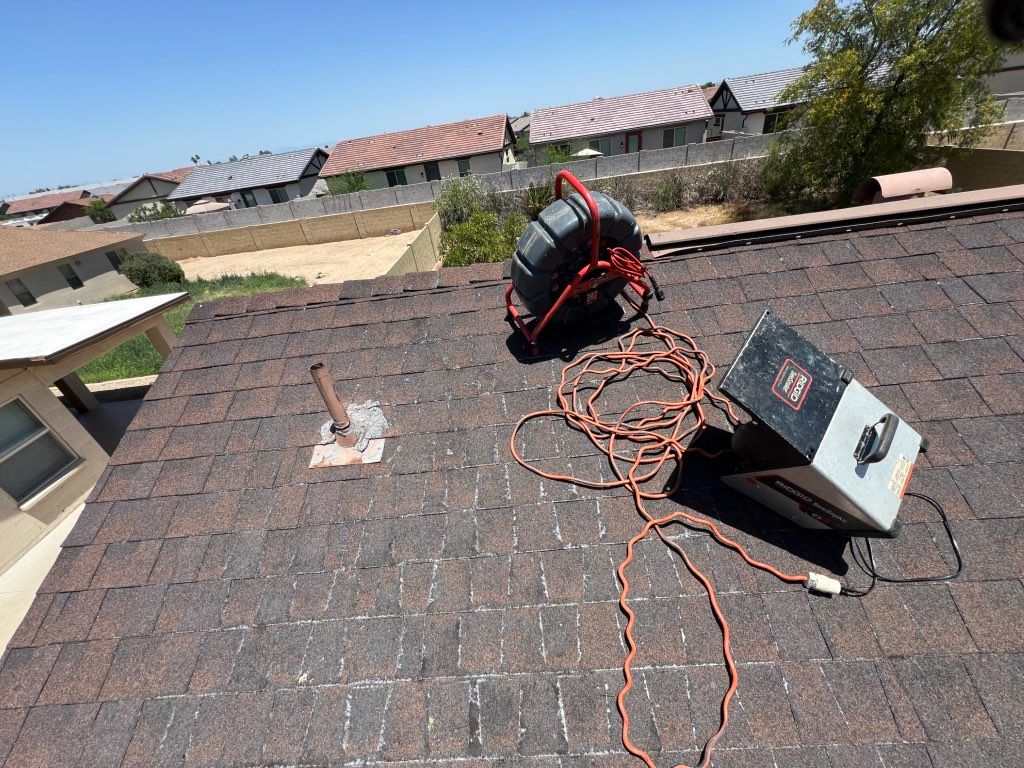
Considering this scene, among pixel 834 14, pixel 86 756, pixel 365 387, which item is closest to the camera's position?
pixel 86 756

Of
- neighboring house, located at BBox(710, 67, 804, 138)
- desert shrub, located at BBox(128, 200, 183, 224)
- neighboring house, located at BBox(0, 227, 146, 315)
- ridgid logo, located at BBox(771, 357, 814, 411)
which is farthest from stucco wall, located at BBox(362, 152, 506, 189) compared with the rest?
ridgid logo, located at BBox(771, 357, 814, 411)

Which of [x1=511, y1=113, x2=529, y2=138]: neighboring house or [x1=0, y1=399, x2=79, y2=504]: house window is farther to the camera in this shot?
[x1=511, y1=113, x2=529, y2=138]: neighboring house

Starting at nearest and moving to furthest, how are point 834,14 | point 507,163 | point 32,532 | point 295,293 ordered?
point 295,293 < point 32,532 < point 834,14 < point 507,163

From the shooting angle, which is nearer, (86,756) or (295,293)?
(86,756)

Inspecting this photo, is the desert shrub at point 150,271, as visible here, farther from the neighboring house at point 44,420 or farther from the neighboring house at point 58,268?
the neighboring house at point 44,420

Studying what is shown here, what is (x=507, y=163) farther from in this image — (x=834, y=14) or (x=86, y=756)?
(x=86, y=756)

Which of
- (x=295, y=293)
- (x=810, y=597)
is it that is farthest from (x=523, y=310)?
(x=810, y=597)

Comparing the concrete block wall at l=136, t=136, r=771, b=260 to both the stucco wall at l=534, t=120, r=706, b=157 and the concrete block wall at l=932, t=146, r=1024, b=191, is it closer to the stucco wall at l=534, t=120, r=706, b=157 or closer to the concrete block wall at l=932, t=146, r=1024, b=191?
the stucco wall at l=534, t=120, r=706, b=157

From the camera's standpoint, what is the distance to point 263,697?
2.29m

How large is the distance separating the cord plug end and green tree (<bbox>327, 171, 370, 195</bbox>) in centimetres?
3518

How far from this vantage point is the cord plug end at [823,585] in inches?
87.9

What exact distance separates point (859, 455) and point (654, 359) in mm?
1582

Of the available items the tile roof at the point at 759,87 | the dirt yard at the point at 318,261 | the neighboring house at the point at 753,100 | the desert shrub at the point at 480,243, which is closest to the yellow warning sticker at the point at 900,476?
the desert shrub at the point at 480,243

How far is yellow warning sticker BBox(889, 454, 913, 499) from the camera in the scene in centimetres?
Result: 235
